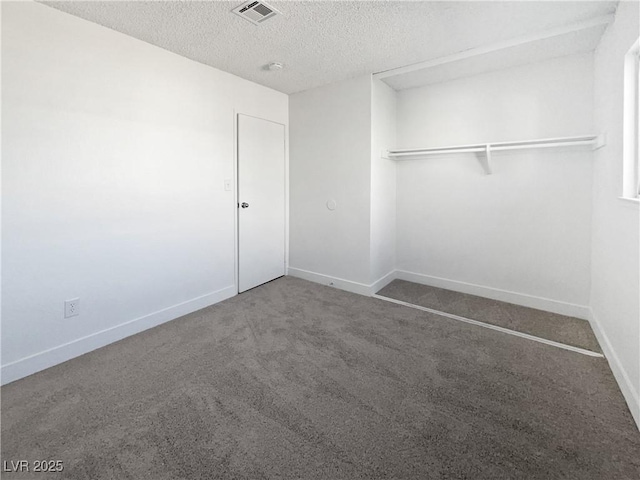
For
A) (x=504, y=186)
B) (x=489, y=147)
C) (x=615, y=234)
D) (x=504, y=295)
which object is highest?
(x=489, y=147)

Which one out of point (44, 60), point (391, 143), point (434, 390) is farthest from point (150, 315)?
point (391, 143)

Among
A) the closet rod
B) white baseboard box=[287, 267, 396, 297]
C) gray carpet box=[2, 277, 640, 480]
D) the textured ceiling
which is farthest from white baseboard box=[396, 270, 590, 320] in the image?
the textured ceiling

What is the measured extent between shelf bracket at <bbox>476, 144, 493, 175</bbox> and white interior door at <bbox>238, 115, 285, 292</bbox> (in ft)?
7.67

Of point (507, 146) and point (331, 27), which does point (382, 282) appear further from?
point (331, 27)

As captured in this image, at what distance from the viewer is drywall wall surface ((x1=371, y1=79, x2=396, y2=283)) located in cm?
336

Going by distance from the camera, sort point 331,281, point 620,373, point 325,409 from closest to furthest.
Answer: point 325,409
point 620,373
point 331,281

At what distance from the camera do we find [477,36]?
96.7 inches

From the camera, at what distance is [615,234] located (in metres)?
2.04

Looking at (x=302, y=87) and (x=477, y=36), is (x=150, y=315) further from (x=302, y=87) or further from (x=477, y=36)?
(x=477, y=36)

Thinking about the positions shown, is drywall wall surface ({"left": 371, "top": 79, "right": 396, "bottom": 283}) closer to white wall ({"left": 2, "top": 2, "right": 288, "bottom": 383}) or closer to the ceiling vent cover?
the ceiling vent cover

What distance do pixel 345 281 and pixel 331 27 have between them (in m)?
2.52

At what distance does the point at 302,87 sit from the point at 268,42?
116cm

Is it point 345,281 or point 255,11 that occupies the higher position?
point 255,11

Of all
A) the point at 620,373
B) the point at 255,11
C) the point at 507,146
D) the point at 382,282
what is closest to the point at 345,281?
the point at 382,282
